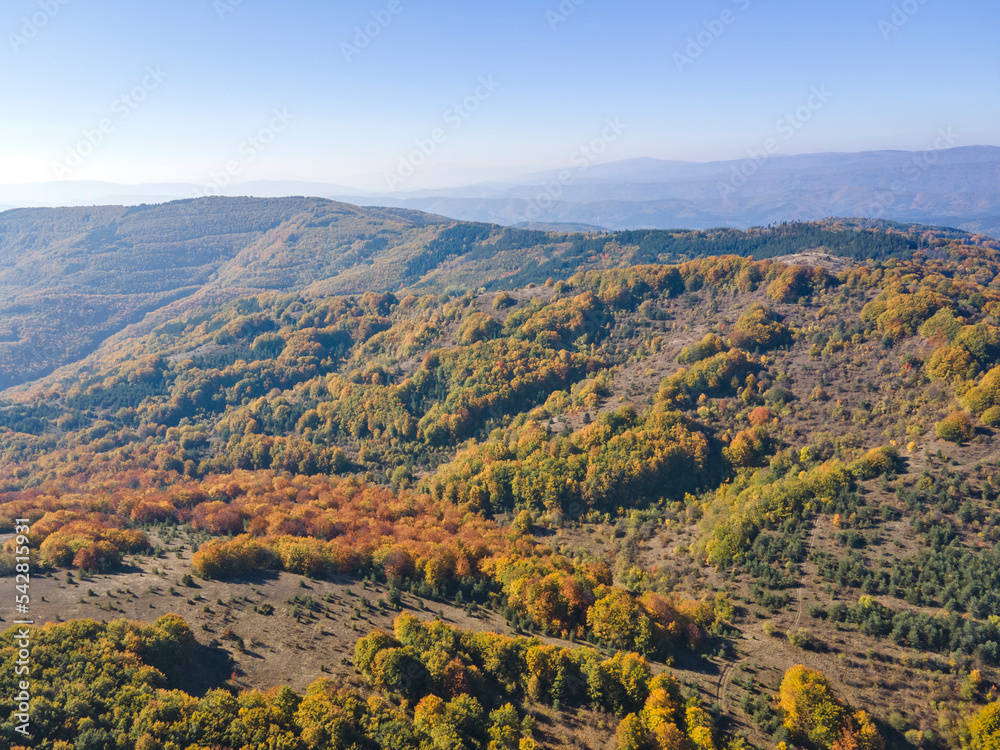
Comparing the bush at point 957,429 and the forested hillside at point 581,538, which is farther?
the bush at point 957,429

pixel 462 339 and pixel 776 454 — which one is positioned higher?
pixel 462 339

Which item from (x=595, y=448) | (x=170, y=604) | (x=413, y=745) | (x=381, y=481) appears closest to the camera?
(x=413, y=745)

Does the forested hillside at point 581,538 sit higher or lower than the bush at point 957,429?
lower

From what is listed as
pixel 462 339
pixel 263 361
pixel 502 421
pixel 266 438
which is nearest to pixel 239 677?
pixel 502 421

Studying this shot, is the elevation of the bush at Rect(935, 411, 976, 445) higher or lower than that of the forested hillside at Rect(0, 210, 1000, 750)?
higher

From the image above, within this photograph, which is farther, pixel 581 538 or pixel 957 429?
pixel 581 538

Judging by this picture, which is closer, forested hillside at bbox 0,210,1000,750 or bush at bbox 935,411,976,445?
forested hillside at bbox 0,210,1000,750

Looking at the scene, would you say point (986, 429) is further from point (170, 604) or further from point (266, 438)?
point (266, 438)

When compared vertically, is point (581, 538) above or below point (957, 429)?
below
